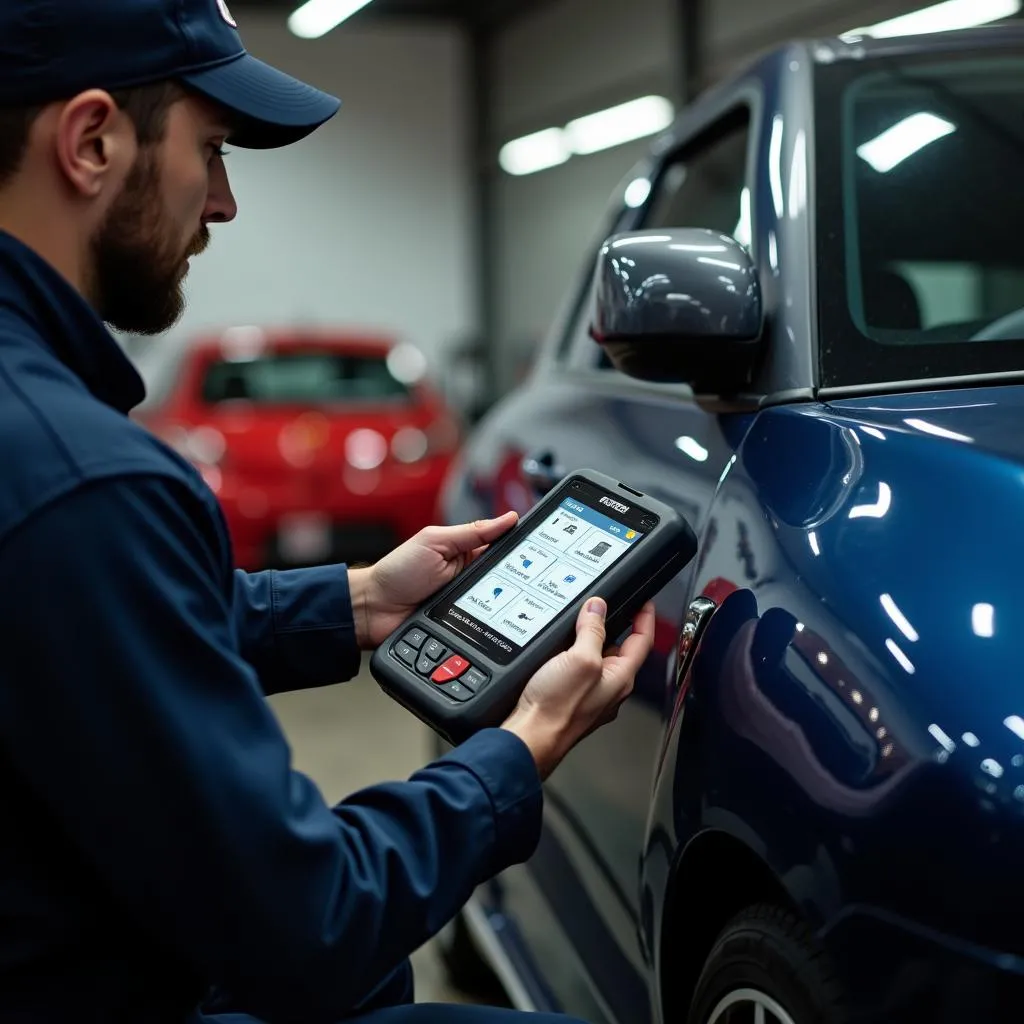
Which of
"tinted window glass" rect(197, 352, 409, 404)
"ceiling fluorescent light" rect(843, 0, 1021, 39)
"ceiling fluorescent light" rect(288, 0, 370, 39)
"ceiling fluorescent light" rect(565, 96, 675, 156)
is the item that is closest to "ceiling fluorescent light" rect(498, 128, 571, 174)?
"ceiling fluorescent light" rect(565, 96, 675, 156)

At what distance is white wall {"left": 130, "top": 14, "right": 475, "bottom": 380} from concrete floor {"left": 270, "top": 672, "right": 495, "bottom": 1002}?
29.2 ft

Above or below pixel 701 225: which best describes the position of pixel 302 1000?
below

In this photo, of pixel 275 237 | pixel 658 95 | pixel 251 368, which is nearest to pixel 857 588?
pixel 251 368

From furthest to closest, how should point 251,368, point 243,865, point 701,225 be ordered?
point 251,368, point 701,225, point 243,865

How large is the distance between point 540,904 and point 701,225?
114 cm

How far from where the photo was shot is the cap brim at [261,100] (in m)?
1.21

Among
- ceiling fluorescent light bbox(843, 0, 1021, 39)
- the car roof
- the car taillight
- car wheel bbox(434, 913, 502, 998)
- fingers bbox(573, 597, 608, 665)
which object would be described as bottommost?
car wheel bbox(434, 913, 502, 998)

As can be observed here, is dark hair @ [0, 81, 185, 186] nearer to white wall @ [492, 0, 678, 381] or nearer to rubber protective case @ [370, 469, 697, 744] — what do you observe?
rubber protective case @ [370, 469, 697, 744]

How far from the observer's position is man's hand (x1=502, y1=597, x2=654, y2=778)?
1277 millimetres

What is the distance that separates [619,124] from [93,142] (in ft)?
36.5

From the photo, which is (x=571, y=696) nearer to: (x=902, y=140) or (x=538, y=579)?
(x=538, y=579)

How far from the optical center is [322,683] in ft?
5.49

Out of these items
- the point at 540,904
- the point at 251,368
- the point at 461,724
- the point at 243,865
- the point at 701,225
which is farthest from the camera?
the point at 251,368

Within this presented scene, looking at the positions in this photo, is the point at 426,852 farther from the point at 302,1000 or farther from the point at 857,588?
the point at 857,588
